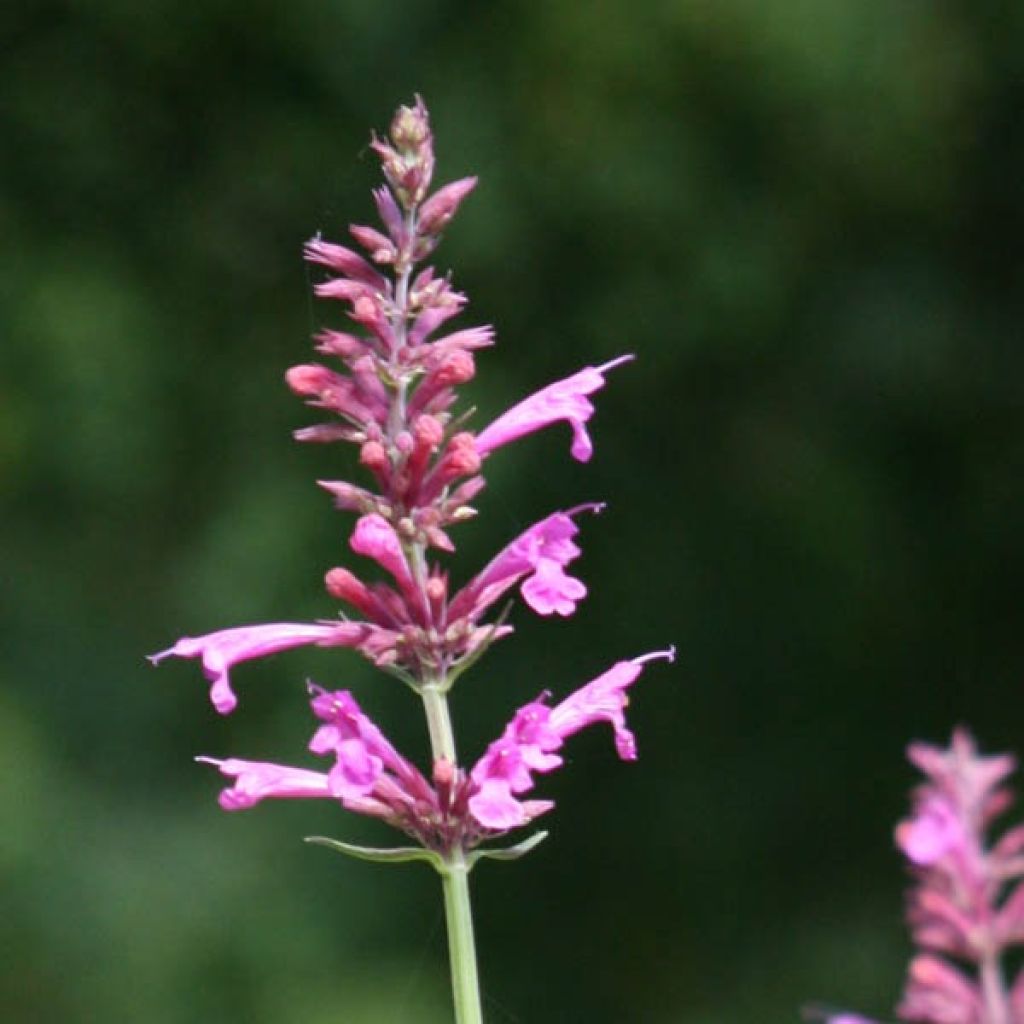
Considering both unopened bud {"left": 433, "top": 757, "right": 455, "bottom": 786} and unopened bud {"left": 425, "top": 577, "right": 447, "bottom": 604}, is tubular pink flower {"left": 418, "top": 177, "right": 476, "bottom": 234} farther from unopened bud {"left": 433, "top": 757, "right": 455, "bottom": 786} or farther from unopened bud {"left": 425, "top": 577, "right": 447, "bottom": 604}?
unopened bud {"left": 433, "top": 757, "right": 455, "bottom": 786}

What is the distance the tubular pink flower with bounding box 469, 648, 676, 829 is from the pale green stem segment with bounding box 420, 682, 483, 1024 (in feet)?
0.14

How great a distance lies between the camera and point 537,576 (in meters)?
1.98

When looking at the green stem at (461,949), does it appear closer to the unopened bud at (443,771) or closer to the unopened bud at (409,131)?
the unopened bud at (443,771)

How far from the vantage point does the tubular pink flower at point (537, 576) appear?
1958 mm

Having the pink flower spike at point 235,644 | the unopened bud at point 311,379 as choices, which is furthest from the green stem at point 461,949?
the unopened bud at point 311,379

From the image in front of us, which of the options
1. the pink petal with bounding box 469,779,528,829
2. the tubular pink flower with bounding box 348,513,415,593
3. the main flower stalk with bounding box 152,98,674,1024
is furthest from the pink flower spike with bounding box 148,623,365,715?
the pink petal with bounding box 469,779,528,829

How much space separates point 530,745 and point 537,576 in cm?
17

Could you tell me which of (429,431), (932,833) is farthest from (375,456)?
(932,833)

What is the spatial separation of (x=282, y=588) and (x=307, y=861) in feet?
3.06

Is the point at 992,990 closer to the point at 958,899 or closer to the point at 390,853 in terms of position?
the point at 958,899

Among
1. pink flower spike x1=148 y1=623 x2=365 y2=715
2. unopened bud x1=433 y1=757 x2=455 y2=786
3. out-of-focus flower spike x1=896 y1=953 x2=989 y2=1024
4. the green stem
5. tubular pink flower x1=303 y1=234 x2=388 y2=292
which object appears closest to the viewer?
out-of-focus flower spike x1=896 y1=953 x2=989 y2=1024

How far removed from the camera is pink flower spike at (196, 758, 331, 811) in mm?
1940

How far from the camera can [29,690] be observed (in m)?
7.23

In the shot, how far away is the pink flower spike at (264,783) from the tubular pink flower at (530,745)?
18cm
